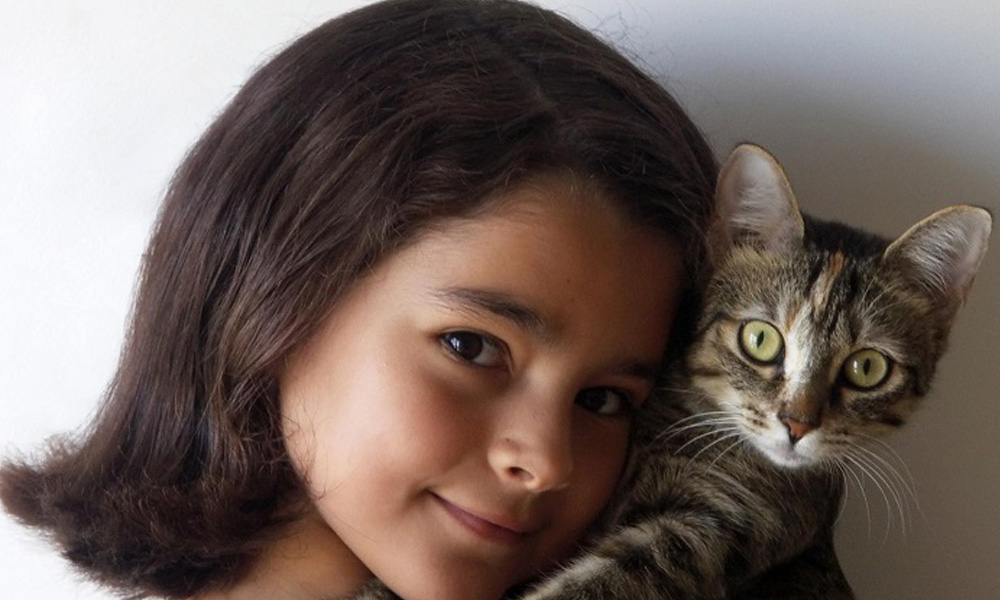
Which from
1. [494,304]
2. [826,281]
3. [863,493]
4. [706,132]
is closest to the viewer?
[494,304]

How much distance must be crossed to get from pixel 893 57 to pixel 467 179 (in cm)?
59

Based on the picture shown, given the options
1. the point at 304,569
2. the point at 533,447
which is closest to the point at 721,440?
the point at 533,447

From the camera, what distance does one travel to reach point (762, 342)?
123 cm

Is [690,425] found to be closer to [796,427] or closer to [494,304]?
[796,427]

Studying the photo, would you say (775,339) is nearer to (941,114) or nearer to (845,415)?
(845,415)

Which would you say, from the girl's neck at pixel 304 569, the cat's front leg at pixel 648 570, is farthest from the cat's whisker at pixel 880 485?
the girl's neck at pixel 304 569

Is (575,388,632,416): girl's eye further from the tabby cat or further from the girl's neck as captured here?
the girl's neck

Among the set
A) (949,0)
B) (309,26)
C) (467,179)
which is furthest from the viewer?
(309,26)

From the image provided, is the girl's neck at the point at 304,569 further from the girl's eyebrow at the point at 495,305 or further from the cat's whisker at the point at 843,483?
the cat's whisker at the point at 843,483

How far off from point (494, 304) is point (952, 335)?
24.9 inches

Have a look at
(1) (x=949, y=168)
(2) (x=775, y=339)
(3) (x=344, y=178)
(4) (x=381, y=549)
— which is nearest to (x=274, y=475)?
(4) (x=381, y=549)

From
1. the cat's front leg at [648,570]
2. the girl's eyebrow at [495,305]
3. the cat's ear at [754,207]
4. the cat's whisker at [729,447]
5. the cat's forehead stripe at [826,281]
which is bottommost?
the cat's front leg at [648,570]

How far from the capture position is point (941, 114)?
1.36 metres

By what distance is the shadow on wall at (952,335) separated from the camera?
1369 mm
